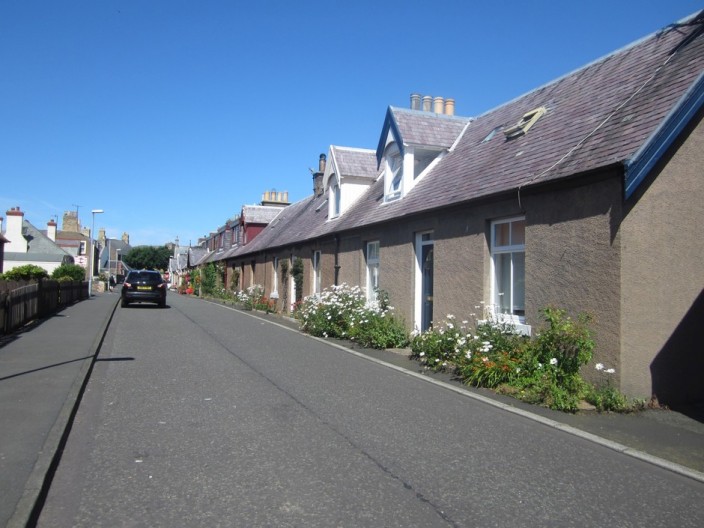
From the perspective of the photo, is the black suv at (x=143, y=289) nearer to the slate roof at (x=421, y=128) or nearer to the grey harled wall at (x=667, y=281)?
the slate roof at (x=421, y=128)

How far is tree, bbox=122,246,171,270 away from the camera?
11488cm

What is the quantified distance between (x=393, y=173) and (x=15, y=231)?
43247 mm

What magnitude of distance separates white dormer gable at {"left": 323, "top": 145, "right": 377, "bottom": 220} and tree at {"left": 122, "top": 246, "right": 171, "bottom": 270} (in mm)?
99159

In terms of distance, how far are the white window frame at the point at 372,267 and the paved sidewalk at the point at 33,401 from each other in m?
7.00

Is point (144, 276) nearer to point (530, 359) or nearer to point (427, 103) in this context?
point (427, 103)

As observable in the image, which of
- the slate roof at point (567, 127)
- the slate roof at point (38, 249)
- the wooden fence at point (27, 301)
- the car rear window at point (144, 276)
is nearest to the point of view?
the slate roof at point (567, 127)

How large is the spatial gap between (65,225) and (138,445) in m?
92.0

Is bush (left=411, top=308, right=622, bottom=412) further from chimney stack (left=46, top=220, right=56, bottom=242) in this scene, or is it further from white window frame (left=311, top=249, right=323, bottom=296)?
chimney stack (left=46, top=220, right=56, bottom=242)

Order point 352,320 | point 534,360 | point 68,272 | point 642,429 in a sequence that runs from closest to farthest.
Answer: point 642,429 < point 534,360 < point 352,320 < point 68,272

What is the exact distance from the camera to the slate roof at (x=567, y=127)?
26.8 ft

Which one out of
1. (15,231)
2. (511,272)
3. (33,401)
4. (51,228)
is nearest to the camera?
(33,401)

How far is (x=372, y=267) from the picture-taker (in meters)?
16.7

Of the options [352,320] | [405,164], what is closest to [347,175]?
[405,164]

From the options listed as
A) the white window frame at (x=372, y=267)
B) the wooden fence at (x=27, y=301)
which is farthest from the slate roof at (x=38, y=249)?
the white window frame at (x=372, y=267)
